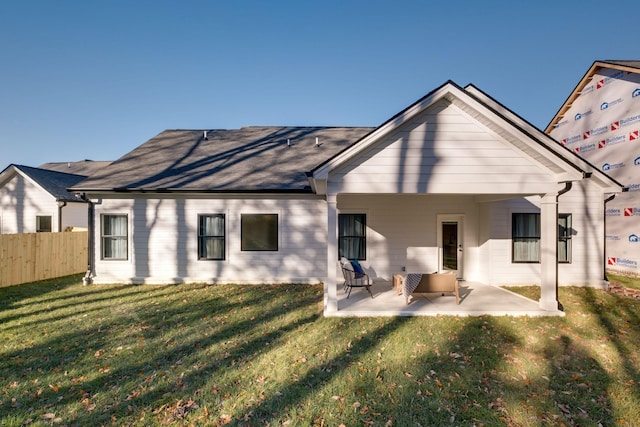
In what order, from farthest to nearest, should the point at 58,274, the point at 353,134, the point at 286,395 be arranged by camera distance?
1. the point at 353,134
2. the point at 58,274
3. the point at 286,395

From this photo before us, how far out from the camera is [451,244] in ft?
35.3

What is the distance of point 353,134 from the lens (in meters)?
14.7

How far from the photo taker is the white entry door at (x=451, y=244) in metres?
10.7

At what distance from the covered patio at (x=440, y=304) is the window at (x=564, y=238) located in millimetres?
2876

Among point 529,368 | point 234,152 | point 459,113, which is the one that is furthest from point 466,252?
point 234,152

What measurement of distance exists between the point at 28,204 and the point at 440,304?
21.6 m

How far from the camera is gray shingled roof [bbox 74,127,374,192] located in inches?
415

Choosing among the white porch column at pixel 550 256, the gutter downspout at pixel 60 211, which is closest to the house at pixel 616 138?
the white porch column at pixel 550 256

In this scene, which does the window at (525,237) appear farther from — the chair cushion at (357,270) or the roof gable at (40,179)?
the roof gable at (40,179)

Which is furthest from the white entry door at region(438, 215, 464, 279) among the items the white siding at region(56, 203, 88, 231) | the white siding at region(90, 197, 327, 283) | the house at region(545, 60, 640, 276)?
the white siding at region(56, 203, 88, 231)

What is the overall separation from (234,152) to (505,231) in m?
10.9

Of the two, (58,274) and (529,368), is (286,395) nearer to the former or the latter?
(529,368)

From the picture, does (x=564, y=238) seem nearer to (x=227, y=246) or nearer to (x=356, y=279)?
(x=356, y=279)

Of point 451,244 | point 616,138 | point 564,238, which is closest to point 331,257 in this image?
point 451,244
